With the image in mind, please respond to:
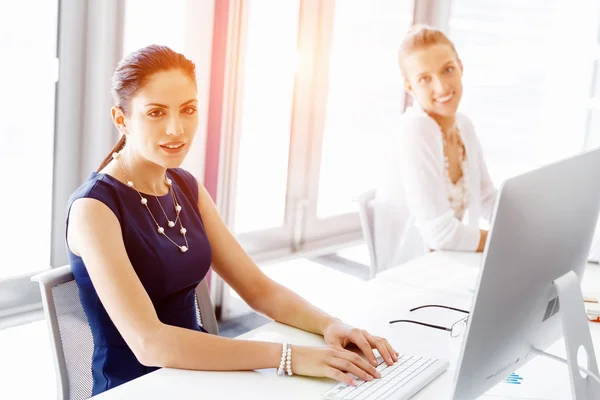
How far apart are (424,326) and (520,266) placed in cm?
65

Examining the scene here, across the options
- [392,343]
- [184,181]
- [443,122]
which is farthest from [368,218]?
[392,343]

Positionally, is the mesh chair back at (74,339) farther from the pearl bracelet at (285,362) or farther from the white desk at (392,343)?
the pearl bracelet at (285,362)

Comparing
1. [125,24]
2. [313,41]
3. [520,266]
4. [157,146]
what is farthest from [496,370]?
[313,41]

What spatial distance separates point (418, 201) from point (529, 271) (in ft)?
4.68

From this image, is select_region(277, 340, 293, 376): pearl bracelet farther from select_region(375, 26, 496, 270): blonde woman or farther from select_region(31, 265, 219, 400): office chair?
select_region(375, 26, 496, 270): blonde woman

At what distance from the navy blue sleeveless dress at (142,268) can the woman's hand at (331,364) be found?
1.36ft

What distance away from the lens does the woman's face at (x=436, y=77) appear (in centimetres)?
266

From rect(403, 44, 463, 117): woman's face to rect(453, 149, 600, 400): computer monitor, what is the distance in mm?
1369

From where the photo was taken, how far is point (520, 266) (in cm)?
111

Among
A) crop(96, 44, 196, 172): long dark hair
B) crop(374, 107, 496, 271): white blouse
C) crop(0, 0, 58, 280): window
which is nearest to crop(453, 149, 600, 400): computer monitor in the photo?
crop(96, 44, 196, 172): long dark hair

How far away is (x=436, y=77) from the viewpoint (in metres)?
2.66

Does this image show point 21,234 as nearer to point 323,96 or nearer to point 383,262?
point 383,262

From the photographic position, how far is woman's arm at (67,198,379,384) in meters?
1.39

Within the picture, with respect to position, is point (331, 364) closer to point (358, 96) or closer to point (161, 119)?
point (161, 119)
